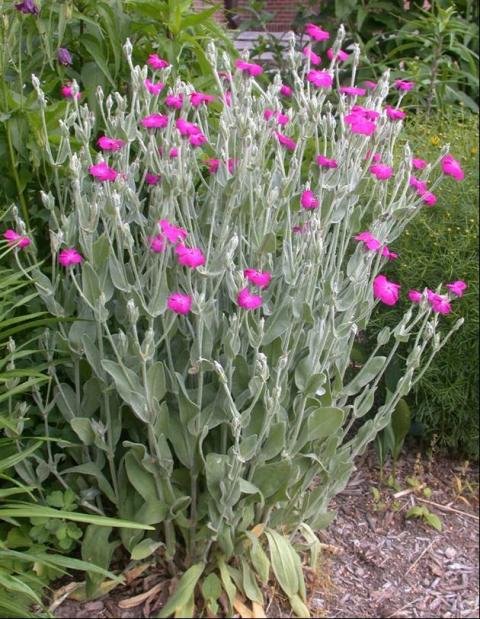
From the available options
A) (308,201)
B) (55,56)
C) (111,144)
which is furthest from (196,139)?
(55,56)

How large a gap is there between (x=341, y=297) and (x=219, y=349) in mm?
395

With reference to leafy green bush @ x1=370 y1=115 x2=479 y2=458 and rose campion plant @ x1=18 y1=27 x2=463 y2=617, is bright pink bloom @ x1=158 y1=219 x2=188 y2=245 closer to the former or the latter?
rose campion plant @ x1=18 y1=27 x2=463 y2=617

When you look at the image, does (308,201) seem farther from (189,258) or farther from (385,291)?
(189,258)

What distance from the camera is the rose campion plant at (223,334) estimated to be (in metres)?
1.92

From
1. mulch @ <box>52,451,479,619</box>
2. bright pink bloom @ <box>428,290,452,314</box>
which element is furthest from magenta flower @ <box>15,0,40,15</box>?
mulch @ <box>52,451,479,619</box>

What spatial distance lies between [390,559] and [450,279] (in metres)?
0.99

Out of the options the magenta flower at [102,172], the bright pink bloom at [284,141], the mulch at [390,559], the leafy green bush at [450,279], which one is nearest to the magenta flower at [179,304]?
the magenta flower at [102,172]

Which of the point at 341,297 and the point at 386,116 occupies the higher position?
the point at 386,116

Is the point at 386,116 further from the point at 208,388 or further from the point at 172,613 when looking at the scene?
the point at 172,613

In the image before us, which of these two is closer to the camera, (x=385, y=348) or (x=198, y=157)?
(x=198, y=157)

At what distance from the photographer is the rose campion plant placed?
6.31 ft

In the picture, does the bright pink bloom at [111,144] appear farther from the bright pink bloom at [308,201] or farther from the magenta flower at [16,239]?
the bright pink bloom at [308,201]

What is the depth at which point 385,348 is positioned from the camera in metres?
2.88

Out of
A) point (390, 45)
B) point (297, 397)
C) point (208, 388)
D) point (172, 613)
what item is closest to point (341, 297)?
point (297, 397)
